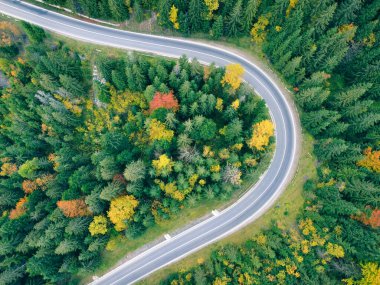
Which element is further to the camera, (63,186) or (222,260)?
(63,186)

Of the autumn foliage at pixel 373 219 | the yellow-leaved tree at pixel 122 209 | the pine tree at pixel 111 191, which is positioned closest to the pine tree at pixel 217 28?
the pine tree at pixel 111 191

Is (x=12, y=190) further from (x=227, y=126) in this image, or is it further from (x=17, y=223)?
(x=227, y=126)

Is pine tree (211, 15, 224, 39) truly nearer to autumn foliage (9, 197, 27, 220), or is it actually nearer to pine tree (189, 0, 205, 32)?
pine tree (189, 0, 205, 32)

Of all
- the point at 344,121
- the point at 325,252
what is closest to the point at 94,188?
the point at 325,252

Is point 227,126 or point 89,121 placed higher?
point 89,121

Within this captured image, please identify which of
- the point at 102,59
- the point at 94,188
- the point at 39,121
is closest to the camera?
the point at 94,188

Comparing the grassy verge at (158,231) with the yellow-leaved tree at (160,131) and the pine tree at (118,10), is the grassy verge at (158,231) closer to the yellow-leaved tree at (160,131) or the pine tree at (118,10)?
the yellow-leaved tree at (160,131)

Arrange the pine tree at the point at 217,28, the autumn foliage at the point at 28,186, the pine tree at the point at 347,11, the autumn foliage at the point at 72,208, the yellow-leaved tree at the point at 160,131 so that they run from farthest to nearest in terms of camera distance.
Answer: the autumn foliage at the point at 28,186, the pine tree at the point at 217,28, the yellow-leaved tree at the point at 160,131, the pine tree at the point at 347,11, the autumn foliage at the point at 72,208
